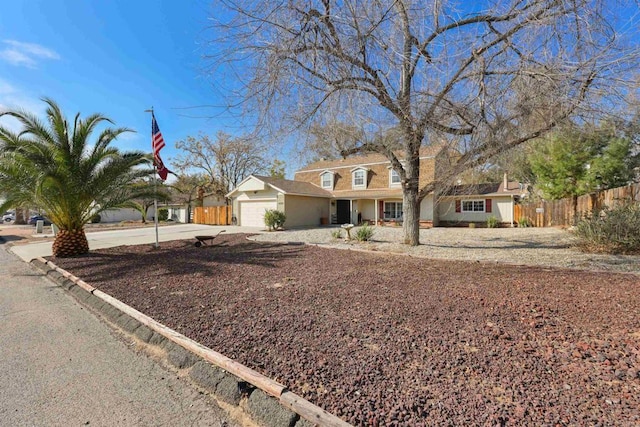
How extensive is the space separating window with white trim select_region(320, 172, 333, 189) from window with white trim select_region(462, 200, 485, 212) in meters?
10.8

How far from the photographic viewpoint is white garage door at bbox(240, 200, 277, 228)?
23453 millimetres

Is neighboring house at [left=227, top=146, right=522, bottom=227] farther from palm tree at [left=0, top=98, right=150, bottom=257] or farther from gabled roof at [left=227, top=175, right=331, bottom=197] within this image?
palm tree at [left=0, top=98, right=150, bottom=257]

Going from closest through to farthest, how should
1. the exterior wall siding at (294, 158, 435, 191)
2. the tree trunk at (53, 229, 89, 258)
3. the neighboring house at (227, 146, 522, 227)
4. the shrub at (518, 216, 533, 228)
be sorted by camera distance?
the tree trunk at (53, 229, 89, 258) < the shrub at (518, 216, 533, 228) < the neighboring house at (227, 146, 522, 227) < the exterior wall siding at (294, 158, 435, 191)

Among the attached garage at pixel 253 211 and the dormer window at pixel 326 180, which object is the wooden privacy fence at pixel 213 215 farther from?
the dormer window at pixel 326 180

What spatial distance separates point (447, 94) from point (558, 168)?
47.2 ft

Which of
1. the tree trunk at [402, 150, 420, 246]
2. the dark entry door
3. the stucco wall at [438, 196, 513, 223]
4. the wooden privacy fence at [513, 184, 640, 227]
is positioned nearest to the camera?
the tree trunk at [402, 150, 420, 246]

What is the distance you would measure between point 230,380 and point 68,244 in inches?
395

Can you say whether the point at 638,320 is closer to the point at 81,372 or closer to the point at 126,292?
the point at 81,372

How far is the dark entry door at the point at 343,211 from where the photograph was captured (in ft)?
86.2

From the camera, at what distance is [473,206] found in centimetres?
2220

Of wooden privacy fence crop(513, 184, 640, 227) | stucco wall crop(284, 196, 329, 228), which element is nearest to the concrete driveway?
stucco wall crop(284, 196, 329, 228)

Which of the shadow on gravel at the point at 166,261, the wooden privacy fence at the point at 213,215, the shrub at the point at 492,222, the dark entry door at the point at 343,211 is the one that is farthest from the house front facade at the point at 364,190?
the shadow on gravel at the point at 166,261

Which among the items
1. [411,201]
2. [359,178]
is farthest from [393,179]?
[411,201]

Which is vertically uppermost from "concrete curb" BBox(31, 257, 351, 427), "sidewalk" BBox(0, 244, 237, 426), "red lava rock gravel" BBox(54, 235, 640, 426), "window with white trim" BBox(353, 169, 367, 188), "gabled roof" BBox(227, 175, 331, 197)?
"window with white trim" BBox(353, 169, 367, 188)
